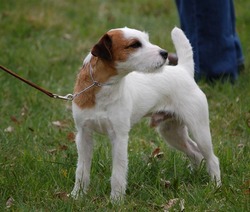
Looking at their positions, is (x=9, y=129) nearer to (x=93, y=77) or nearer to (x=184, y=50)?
(x=93, y=77)

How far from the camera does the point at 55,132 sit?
611 cm

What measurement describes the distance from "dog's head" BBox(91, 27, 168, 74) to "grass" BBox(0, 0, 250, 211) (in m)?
0.98

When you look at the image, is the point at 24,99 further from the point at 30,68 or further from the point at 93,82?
the point at 93,82

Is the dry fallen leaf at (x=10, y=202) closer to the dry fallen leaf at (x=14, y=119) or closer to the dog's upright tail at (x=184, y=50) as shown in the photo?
the dog's upright tail at (x=184, y=50)

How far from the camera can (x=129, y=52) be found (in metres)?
4.32

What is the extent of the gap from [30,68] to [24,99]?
1.03m

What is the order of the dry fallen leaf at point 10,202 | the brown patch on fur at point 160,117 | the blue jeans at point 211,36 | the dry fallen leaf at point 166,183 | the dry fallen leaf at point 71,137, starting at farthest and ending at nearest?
the blue jeans at point 211,36 < the dry fallen leaf at point 71,137 < the brown patch on fur at point 160,117 < the dry fallen leaf at point 166,183 < the dry fallen leaf at point 10,202

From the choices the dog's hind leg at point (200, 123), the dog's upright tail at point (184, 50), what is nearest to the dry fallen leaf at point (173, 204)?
the dog's hind leg at point (200, 123)

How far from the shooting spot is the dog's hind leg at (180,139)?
527cm

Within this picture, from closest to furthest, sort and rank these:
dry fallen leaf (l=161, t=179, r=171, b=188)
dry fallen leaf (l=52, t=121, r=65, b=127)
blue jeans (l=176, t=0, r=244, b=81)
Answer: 1. dry fallen leaf (l=161, t=179, r=171, b=188)
2. dry fallen leaf (l=52, t=121, r=65, b=127)
3. blue jeans (l=176, t=0, r=244, b=81)

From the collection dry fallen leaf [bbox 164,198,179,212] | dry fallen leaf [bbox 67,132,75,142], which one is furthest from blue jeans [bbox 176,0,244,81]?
dry fallen leaf [bbox 164,198,179,212]

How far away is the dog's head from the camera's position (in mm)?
4266

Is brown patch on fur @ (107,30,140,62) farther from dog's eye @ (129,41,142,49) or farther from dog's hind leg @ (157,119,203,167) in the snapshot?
dog's hind leg @ (157,119,203,167)

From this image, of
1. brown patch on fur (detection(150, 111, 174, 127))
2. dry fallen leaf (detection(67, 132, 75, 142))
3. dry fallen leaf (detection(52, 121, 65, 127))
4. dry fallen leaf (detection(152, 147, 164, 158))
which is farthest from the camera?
dry fallen leaf (detection(52, 121, 65, 127))
